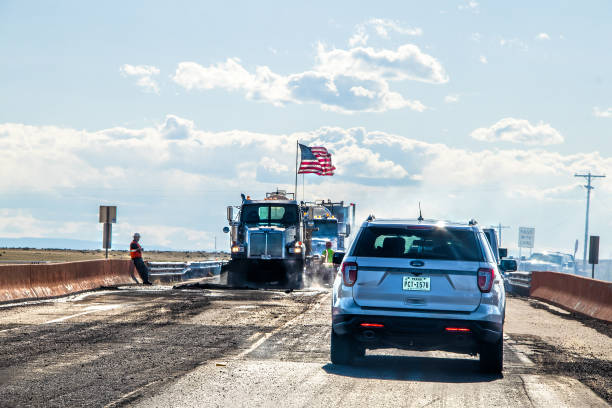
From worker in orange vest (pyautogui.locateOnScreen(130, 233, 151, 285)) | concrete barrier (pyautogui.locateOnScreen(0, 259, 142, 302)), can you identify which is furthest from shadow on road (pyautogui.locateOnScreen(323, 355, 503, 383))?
worker in orange vest (pyautogui.locateOnScreen(130, 233, 151, 285))

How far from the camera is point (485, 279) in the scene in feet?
34.8

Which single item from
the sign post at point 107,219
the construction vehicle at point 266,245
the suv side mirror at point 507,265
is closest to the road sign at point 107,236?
the sign post at point 107,219

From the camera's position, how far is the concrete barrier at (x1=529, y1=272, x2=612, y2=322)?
69.8ft

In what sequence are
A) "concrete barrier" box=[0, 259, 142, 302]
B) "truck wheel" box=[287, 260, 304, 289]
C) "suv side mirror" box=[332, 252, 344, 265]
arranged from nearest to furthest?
"suv side mirror" box=[332, 252, 344, 265]
"concrete barrier" box=[0, 259, 142, 302]
"truck wheel" box=[287, 260, 304, 289]

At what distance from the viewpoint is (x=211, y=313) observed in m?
18.1

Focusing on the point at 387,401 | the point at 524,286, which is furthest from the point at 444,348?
the point at 524,286

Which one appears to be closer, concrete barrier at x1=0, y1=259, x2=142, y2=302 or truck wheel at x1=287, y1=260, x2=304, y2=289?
concrete barrier at x1=0, y1=259, x2=142, y2=302

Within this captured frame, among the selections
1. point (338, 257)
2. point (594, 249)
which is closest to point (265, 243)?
point (594, 249)

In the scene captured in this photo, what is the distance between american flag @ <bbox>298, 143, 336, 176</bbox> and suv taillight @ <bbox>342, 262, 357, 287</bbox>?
34465mm

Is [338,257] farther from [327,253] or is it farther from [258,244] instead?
[327,253]

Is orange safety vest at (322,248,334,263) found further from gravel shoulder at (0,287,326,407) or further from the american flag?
gravel shoulder at (0,287,326,407)

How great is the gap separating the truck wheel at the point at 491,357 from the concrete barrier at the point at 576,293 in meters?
10.3

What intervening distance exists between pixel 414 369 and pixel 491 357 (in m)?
1.01

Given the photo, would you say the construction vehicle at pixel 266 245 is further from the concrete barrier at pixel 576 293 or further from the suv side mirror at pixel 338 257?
the suv side mirror at pixel 338 257
